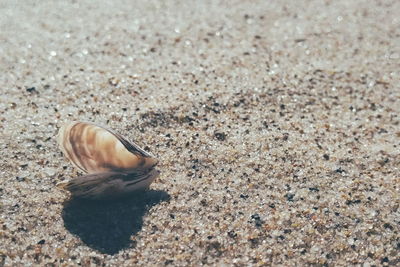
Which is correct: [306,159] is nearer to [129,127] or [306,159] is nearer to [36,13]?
[129,127]

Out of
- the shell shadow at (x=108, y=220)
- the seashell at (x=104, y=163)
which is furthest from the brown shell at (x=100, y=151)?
the shell shadow at (x=108, y=220)

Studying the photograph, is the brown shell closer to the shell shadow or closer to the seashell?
the seashell

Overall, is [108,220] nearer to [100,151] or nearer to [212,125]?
[100,151]

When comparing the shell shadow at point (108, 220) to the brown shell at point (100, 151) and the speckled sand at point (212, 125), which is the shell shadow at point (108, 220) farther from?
the brown shell at point (100, 151)

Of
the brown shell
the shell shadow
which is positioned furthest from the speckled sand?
the brown shell

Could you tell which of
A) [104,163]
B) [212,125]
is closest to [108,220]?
[104,163]

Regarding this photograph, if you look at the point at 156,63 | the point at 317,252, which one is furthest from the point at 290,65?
the point at 317,252

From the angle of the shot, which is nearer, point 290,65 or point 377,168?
point 377,168

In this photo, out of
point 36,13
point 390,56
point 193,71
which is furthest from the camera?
point 36,13
